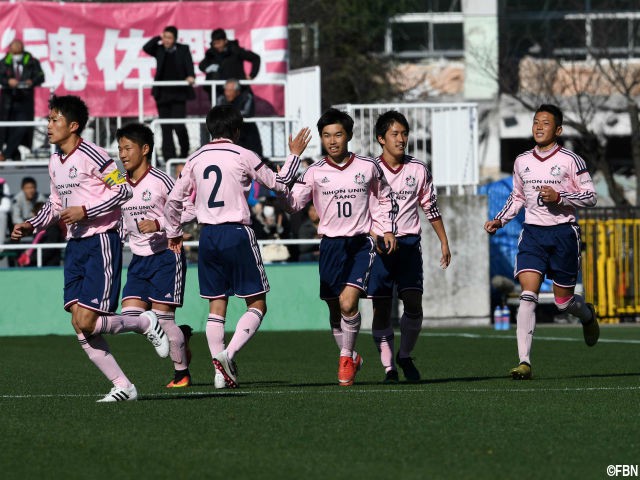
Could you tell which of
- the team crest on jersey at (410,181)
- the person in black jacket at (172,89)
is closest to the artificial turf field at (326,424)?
the team crest on jersey at (410,181)

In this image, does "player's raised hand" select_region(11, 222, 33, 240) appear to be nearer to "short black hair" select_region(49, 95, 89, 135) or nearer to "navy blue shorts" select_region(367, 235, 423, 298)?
"short black hair" select_region(49, 95, 89, 135)

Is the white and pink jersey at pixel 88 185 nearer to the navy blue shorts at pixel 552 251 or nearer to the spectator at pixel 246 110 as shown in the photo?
the navy blue shorts at pixel 552 251

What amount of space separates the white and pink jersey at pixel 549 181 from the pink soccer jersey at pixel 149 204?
2.81 m

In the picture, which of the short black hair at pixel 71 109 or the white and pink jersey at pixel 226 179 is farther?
the white and pink jersey at pixel 226 179

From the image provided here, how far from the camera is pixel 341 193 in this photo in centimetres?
1226

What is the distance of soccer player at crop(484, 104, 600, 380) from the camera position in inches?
506

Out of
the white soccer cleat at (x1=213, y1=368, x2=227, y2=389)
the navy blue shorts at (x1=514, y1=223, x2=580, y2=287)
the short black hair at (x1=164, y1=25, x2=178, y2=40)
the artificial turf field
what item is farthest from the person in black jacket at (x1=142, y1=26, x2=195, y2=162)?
the white soccer cleat at (x1=213, y1=368, x2=227, y2=389)

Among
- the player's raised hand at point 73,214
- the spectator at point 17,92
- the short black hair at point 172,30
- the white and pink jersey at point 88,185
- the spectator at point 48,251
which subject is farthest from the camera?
the short black hair at point 172,30

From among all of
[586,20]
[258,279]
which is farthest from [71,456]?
[586,20]

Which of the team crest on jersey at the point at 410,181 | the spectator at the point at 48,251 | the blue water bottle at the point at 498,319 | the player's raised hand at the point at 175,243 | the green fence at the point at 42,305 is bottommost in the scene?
the blue water bottle at the point at 498,319

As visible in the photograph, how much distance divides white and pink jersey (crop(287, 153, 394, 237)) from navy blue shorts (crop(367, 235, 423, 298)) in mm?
544

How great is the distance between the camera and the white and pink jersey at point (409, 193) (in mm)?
12930

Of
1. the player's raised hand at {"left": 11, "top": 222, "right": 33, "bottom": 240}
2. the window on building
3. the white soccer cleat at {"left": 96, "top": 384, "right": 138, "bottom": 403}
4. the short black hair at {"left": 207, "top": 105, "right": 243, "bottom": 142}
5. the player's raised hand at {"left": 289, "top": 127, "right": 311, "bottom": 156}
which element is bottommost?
the white soccer cleat at {"left": 96, "top": 384, "right": 138, "bottom": 403}

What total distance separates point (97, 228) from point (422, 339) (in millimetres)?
9941
